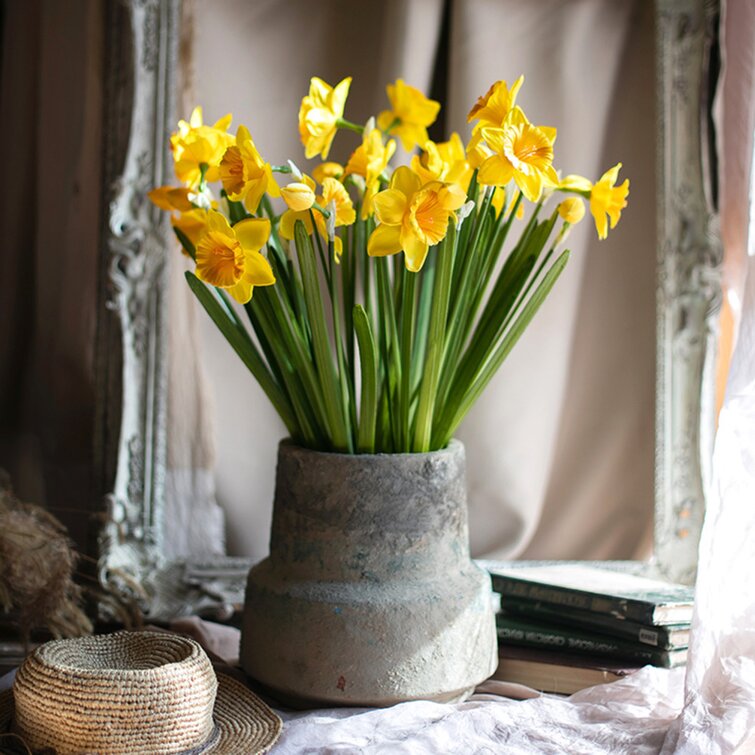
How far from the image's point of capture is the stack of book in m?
0.87

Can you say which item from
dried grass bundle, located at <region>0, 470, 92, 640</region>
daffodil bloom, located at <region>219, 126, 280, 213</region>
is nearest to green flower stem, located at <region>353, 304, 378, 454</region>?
daffodil bloom, located at <region>219, 126, 280, 213</region>

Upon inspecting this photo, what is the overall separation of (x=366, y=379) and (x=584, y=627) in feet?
1.17

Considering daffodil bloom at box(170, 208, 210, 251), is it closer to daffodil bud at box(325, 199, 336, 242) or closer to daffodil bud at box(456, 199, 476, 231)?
daffodil bud at box(325, 199, 336, 242)

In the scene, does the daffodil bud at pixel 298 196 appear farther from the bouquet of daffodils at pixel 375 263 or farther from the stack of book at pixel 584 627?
the stack of book at pixel 584 627

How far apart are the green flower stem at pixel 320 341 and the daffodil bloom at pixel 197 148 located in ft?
0.38

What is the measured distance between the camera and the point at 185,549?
110cm

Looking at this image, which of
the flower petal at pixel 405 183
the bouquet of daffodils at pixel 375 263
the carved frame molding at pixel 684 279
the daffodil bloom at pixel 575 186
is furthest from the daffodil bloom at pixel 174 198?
the carved frame molding at pixel 684 279

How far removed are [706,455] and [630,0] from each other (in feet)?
1.86

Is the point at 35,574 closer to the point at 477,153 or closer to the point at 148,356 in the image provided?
the point at 148,356

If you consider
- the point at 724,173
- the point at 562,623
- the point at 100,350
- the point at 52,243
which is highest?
the point at 724,173

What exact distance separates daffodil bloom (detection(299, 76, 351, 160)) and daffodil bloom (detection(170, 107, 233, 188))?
0.07 m

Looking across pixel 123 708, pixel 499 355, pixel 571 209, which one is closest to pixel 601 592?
pixel 499 355

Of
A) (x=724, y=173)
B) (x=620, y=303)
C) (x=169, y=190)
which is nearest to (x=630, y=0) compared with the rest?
(x=724, y=173)

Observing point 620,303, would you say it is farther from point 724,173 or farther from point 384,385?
point 384,385
